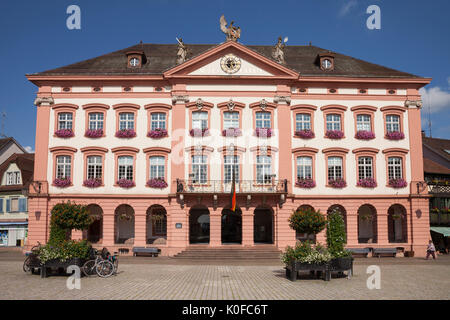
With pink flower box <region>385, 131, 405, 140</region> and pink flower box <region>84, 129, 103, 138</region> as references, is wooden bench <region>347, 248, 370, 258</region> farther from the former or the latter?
pink flower box <region>84, 129, 103, 138</region>

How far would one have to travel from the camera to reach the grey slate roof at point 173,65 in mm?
32344

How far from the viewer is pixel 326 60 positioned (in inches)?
1323

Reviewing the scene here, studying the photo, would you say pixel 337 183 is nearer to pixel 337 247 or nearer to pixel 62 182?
pixel 337 247

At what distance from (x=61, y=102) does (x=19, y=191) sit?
46.6 ft

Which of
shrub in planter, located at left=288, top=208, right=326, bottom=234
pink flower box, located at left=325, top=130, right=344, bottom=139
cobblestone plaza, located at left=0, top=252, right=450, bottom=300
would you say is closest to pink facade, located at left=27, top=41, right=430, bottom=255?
pink flower box, located at left=325, top=130, right=344, bottom=139

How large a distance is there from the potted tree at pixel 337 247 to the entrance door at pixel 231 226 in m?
15.3

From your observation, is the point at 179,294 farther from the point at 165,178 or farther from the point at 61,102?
the point at 61,102

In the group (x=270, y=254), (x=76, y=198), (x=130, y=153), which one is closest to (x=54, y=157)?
(x=76, y=198)

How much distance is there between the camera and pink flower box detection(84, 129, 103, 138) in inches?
1231

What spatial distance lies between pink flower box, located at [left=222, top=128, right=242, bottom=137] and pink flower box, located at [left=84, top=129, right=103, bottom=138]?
917 cm

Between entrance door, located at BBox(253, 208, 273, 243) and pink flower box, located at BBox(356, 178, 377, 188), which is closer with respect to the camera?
pink flower box, located at BBox(356, 178, 377, 188)

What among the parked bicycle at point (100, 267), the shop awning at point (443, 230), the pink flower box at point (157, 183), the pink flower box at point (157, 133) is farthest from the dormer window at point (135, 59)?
the shop awning at point (443, 230)

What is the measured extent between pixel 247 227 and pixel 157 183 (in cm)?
723

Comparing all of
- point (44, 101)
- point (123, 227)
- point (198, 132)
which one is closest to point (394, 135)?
point (198, 132)
